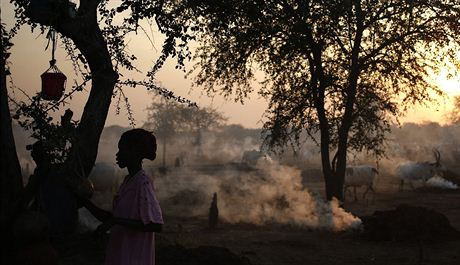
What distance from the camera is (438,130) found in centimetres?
10594

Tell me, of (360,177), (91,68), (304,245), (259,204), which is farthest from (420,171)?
(91,68)

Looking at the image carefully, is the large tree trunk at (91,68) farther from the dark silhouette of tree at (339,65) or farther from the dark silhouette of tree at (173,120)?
the dark silhouette of tree at (173,120)

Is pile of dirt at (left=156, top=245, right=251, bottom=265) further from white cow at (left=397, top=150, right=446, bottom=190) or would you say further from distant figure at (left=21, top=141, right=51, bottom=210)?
white cow at (left=397, top=150, right=446, bottom=190)

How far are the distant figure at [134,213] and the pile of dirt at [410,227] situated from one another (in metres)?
11.0

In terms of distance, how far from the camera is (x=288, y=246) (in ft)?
42.5

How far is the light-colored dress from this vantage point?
3834 millimetres

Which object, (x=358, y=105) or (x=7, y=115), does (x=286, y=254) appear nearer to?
(x=358, y=105)

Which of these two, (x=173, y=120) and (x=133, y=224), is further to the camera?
(x=173, y=120)

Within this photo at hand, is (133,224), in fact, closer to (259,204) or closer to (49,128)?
(49,128)

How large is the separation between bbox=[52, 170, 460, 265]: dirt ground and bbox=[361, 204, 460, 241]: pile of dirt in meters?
0.29

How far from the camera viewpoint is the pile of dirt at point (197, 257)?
8.99 metres

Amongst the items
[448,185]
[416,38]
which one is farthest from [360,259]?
[448,185]

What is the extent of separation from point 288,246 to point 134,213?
969 centimetres

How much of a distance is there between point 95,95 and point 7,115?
2153 mm
